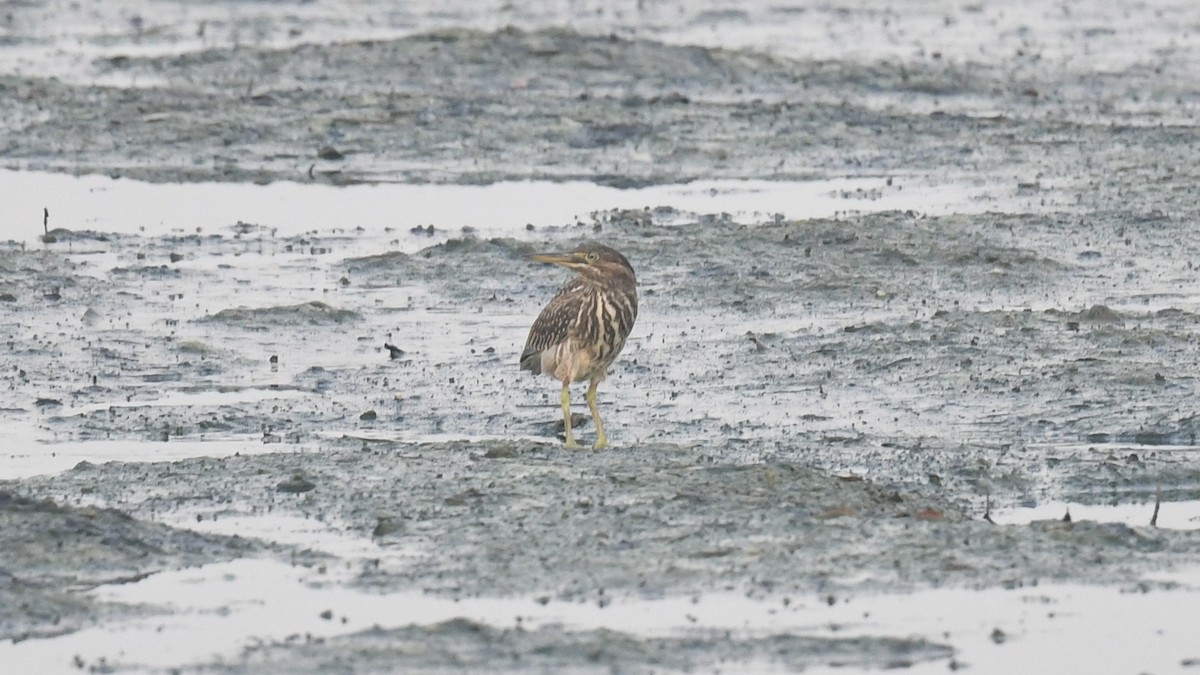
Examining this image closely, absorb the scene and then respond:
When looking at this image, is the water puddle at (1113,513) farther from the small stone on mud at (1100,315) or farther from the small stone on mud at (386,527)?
the small stone on mud at (1100,315)

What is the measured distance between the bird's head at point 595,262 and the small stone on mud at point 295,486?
1.79 meters

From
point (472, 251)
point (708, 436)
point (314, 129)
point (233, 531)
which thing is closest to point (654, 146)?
point (314, 129)

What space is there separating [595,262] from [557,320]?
359mm

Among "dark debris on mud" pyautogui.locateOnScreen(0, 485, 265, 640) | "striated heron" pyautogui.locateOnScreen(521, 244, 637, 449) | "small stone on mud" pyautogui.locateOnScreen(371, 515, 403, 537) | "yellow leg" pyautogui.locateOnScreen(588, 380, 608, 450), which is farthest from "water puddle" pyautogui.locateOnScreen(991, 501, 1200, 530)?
"dark debris on mud" pyautogui.locateOnScreen(0, 485, 265, 640)

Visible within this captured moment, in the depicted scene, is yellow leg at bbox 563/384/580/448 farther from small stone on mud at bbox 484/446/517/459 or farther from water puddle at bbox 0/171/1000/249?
water puddle at bbox 0/171/1000/249

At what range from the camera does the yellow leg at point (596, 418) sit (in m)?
10.2

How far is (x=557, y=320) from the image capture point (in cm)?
1034

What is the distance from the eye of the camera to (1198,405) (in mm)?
10648

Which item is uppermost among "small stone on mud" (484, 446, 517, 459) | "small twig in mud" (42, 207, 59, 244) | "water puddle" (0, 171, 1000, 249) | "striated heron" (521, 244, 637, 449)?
"water puddle" (0, 171, 1000, 249)

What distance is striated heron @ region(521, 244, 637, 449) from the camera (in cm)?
1029

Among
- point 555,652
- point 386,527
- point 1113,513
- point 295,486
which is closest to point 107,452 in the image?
point 295,486

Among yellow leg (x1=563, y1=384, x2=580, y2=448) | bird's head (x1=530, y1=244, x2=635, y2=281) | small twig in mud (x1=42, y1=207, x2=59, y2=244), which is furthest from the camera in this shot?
small twig in mud (x1=42, y1=207, x2=59, y2=244)

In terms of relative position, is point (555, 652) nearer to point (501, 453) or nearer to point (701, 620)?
point (701, 620)

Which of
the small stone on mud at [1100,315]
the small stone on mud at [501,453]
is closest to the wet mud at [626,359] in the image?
the small stone on mud at [1100,315]
